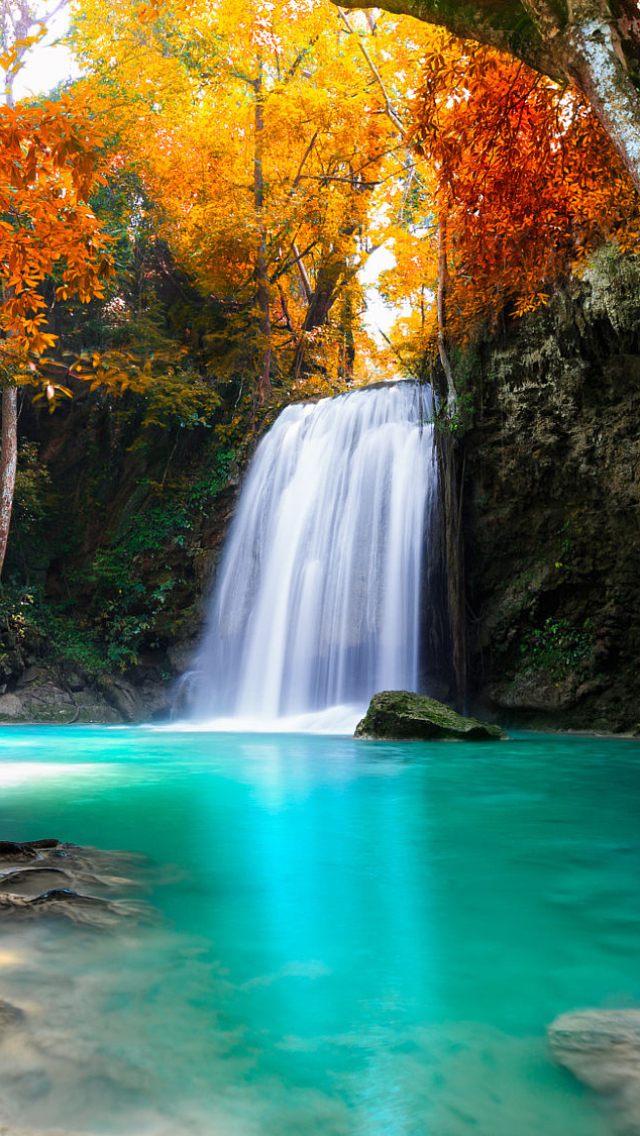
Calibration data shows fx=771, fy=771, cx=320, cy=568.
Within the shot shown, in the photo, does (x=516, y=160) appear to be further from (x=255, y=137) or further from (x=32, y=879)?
(x=255, y=137)

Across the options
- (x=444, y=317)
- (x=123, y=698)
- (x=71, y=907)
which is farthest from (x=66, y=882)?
(x=123, y=698)

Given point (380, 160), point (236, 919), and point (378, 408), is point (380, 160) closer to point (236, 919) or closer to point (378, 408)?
point (378, 408)

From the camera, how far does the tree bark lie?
151 inches

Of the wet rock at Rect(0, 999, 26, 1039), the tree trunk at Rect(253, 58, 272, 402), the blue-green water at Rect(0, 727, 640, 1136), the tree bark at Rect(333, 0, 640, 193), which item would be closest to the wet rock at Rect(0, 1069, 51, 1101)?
the blue-green water at Rect(0, 727, 640, 1136)

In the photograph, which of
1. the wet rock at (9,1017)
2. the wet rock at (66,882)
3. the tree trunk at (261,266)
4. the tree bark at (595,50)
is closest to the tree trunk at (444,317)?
the tree trunk at (261,266)

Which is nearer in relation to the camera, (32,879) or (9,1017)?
A: (9,1017)

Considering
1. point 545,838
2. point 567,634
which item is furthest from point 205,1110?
point 567,634

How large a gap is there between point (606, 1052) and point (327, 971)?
0.78 metres

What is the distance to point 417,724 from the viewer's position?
870 cm

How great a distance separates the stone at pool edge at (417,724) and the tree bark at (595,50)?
6.07m

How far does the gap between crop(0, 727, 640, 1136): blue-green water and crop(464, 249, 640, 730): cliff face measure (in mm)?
6032

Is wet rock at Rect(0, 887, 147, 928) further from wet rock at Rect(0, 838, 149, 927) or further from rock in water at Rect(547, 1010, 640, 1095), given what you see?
rock in water at Rect(547, 1010, 640, 1095)

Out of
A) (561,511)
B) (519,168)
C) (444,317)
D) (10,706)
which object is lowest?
(10,706)

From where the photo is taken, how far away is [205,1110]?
147 centimetres
